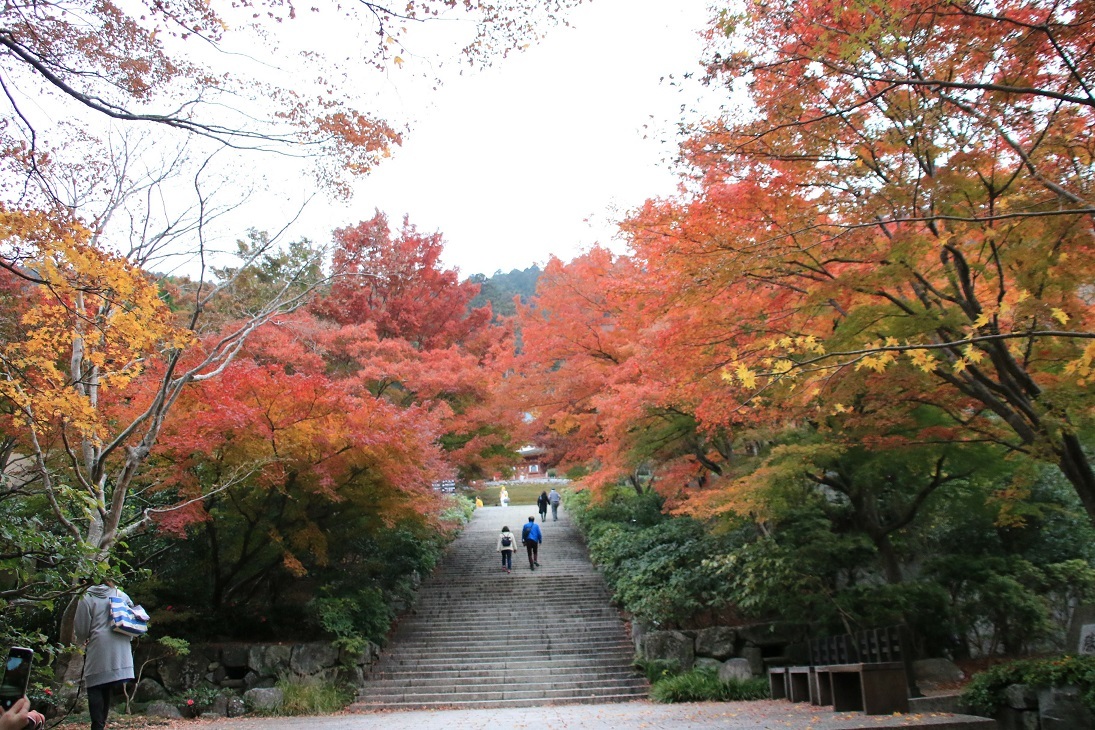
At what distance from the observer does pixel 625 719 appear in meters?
8.38

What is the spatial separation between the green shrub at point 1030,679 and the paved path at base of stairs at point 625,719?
41cm

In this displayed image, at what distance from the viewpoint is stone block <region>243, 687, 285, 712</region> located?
10758mm

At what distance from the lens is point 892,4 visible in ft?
16.8

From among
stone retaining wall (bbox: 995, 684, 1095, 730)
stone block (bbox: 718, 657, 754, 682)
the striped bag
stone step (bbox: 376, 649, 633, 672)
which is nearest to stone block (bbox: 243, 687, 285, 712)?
stone step (bbox: 376, 649, 633, 672)

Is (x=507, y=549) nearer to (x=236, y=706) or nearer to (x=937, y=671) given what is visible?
(x=236, y=706)

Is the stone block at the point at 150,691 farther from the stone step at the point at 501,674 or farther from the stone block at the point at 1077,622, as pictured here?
the stone block at the point at 1077,622

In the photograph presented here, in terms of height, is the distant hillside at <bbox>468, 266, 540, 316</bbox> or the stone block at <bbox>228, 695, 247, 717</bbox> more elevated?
the distant hillside at <bbox>468, 266, 540, 316</bbox>

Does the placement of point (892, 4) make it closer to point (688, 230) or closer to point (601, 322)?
point (688, 230)

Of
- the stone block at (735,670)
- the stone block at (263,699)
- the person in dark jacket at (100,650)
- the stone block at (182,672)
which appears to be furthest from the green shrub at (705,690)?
the person in dark jacket at (100,650)

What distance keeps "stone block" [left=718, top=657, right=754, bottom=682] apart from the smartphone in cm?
1081

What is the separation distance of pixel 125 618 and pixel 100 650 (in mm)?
261

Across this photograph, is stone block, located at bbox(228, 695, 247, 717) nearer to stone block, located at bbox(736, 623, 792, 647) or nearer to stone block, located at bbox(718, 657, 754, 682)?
stone block, located at bbox(718, 657, 754, 682)

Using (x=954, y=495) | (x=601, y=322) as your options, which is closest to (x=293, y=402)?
(x=601, y=322)

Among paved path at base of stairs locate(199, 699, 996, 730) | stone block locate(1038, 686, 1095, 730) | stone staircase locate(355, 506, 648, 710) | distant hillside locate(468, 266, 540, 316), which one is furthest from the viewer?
distant hillside locate(468, 266, 540, 316)
